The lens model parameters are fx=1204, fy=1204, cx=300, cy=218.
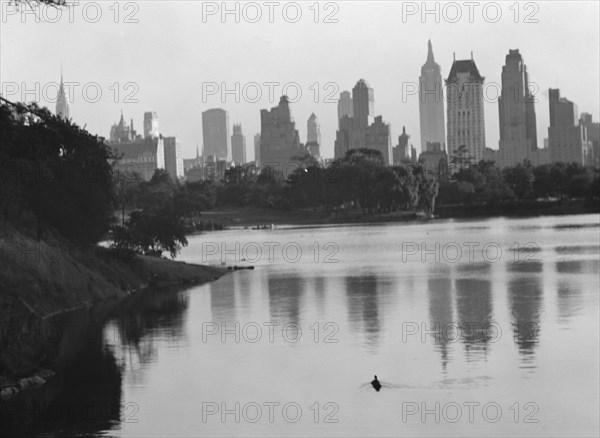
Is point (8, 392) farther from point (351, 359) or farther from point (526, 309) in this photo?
point (526, 309)

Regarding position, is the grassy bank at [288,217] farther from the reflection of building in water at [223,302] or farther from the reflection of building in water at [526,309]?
the reflection of building in water at [526,309]

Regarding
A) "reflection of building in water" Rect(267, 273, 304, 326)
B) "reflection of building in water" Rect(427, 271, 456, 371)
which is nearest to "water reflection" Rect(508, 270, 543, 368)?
"reflection of building in water" Rect(427, 271, 456, 371)

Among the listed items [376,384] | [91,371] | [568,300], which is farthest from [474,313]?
[91,371]

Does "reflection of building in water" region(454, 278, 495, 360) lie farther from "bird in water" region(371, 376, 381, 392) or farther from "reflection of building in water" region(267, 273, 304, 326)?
"reflection of building in water" region(267, 273, 304, 326)

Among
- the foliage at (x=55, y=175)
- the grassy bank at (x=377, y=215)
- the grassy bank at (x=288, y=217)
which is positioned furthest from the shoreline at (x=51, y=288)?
the grassy bank at (x=288, y=217)

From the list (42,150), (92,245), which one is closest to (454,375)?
(42,150)
